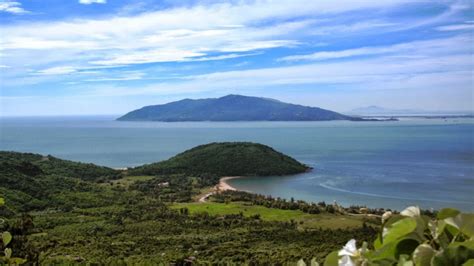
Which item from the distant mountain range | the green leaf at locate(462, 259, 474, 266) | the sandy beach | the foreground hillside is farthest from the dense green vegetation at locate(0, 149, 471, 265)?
the distant mountain range

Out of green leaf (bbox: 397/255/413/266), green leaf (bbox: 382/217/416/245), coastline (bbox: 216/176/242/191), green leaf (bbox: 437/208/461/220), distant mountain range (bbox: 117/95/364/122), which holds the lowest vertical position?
coastline (bbox: 216/176/242/191)

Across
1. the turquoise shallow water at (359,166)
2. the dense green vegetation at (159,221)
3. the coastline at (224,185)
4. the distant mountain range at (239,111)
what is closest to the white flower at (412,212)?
the dense green vegetation at (159,221)

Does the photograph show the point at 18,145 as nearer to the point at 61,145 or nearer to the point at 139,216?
the point at 61,145

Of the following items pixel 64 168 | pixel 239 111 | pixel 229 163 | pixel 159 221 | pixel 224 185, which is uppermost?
pixel 239 111

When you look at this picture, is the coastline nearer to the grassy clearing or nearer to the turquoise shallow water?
the turquoise shallow water

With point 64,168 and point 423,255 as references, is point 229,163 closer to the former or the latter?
point 64,168

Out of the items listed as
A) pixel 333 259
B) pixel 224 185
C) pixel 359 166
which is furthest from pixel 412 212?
pixel 359 166
